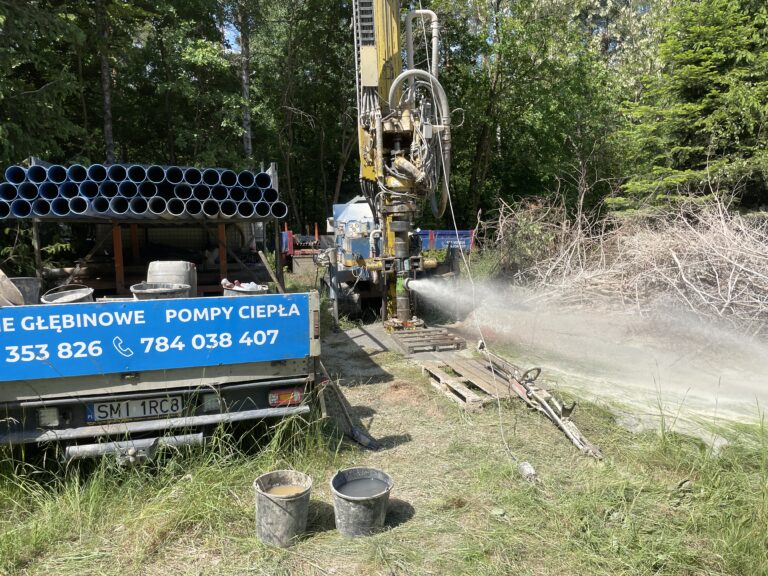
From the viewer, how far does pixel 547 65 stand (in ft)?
64.5

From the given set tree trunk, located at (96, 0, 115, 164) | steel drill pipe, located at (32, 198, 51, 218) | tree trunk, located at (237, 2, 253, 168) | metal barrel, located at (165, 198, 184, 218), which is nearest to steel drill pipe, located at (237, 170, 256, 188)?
metal barrel, located at (165, 198, 184, 218)

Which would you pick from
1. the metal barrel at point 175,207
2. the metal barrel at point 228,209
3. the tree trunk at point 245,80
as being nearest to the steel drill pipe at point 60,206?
the metal barrel at point 175,207

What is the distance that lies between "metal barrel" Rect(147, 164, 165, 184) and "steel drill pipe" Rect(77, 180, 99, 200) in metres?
0.52

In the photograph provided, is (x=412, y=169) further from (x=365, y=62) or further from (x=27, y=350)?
(x=27, y=350)

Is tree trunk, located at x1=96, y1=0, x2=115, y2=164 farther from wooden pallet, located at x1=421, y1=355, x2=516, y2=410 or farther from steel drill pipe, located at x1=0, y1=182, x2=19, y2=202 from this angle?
wooden pallet, located at x1=421, y1=355, x2=516, y2=410

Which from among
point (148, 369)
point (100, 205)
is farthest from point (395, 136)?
point (148, 369)

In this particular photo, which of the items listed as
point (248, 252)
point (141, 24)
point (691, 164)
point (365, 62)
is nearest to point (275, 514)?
point (248, 252)

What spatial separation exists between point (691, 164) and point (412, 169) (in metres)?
6.68

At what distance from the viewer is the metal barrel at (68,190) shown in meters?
5.53

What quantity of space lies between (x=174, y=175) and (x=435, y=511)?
4.28 meters

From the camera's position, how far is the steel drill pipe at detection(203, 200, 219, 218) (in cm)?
580

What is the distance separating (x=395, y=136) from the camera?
912cm

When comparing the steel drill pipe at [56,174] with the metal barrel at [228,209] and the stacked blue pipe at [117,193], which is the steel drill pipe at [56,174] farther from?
the metal barrel at [228,209]

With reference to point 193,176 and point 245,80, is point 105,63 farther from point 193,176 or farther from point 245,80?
point 193,176
